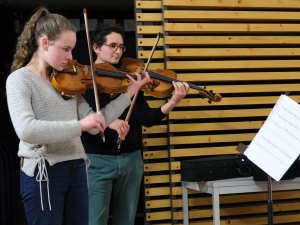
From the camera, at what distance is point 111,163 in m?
3.10

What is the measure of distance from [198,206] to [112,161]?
126 cm

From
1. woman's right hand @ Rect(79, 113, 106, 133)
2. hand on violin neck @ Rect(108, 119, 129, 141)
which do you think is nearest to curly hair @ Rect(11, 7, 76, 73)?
woman's right hand @ Rect(79, 113, 106, 133)

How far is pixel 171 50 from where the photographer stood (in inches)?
155

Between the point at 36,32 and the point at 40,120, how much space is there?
1.52 ft

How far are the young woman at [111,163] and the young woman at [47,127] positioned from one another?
89 centimetres

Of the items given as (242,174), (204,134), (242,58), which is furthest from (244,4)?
(242,174)

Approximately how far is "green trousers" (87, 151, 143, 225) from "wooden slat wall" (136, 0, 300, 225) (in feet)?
2.26

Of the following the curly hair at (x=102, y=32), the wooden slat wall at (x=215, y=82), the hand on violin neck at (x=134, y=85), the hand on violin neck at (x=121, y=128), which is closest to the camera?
the hand on violin neck at (x=134, y=85)

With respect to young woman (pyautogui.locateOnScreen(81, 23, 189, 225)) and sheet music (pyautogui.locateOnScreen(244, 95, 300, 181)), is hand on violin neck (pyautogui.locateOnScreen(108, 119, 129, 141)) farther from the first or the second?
sheet music (pyautogui.locateOnScreen(244, 95, 300, 181))

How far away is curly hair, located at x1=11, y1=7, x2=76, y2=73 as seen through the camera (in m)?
2.10

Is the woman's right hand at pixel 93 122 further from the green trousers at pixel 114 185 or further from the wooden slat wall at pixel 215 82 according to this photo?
the wooden slat wall at pixel 215 82

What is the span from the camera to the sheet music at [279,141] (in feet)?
8.57

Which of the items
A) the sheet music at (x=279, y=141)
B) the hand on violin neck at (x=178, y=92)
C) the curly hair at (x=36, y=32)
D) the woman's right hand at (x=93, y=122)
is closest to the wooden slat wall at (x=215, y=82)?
the hand on violin neck at (x=178, y=92)

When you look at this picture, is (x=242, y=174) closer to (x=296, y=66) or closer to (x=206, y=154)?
(x=206, y=154)
